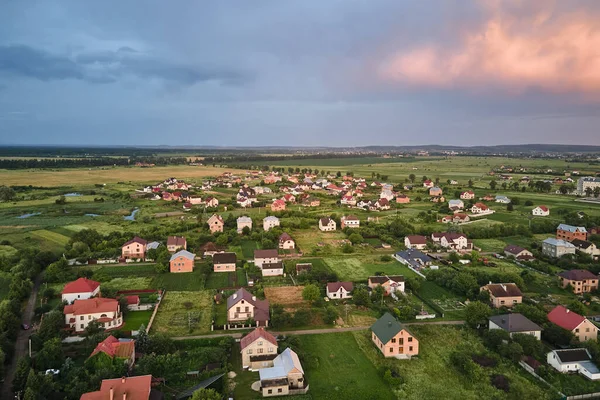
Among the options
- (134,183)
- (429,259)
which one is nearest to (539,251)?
(429,259)

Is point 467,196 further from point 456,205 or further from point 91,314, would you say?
point 91,314

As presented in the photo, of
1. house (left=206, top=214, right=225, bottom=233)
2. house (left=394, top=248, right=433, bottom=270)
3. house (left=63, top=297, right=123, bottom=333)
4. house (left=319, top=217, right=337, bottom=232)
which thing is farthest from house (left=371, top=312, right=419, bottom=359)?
house (left=206, top=214, right=225, bottom=233)

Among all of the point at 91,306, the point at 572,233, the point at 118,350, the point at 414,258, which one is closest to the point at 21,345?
the point at 91,306

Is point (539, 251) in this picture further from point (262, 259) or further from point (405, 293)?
point (262, 259)

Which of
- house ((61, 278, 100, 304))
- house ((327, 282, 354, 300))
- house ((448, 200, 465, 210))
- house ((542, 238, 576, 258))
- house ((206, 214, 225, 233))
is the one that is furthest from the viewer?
house ((448, 200, 465, 210))

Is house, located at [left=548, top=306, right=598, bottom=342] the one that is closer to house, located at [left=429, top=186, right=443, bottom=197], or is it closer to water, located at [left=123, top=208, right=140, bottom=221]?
water, located at [left=123, top=208, right=140, bottom=221]

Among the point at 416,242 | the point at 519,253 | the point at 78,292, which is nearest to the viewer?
the point at 78,292

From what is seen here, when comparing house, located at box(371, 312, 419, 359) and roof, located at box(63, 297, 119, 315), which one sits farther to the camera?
roof, located at box(63, 297, 119, 315)
